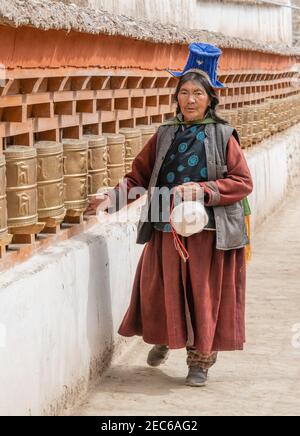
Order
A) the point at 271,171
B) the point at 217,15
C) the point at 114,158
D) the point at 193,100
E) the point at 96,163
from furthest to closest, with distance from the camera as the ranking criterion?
the point at 271,171 < the point at 217,15 < the point at 114,158 < the point at 96,163 < the point at 193,100

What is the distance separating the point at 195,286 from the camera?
6.00 m

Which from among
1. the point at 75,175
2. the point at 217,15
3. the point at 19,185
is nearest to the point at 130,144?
the point at 75,175

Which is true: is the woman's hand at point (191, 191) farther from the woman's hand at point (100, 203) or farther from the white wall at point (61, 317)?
the white wall at point (61, 317)

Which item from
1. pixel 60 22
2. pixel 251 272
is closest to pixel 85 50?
pixel 60 22

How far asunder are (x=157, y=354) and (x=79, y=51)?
1.70 metres

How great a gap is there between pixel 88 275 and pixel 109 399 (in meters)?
0.65

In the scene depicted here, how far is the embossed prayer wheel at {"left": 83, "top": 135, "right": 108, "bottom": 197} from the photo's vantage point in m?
6.59

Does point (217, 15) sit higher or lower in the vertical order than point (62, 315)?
higher

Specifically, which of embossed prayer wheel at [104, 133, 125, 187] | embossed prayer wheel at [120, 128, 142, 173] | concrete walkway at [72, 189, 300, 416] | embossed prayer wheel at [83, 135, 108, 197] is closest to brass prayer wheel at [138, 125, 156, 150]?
embossed prayer wheel at [120, 128, 142, 173]

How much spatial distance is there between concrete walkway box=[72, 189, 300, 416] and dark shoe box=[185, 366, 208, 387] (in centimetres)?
4

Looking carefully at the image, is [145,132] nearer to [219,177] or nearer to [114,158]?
[114,158]

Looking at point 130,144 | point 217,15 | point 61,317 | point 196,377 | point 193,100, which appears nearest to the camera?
point 61,317

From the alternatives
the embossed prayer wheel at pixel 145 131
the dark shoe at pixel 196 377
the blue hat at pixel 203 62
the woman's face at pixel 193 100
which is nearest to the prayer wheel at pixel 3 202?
the woman's face at pixel 193 100

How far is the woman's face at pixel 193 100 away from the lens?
594cm
